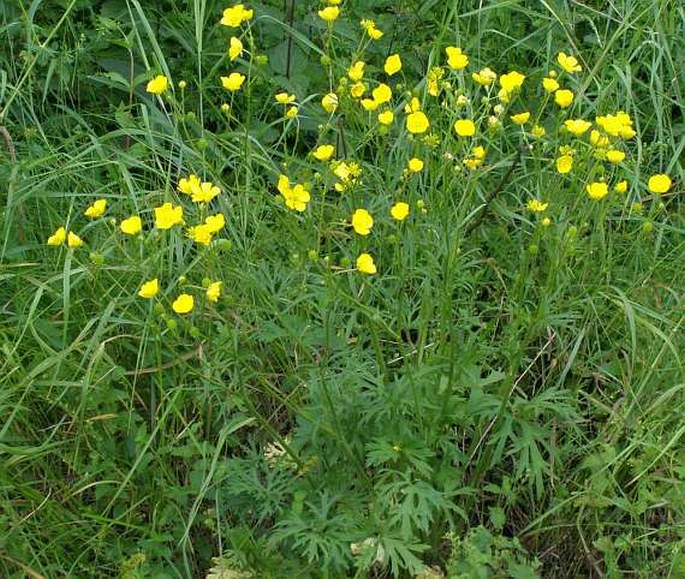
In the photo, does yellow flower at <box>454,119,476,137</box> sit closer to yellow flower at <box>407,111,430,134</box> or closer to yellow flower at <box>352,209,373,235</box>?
yellow flower at <box>407,111,430,134</box>

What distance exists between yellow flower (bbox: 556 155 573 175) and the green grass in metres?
0.03

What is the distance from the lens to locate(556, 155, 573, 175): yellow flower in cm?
215

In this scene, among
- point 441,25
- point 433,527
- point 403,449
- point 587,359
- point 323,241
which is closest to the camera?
point 403,449

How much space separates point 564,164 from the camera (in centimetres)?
216

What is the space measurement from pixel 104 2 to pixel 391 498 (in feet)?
6.20

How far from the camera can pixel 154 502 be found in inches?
91.8

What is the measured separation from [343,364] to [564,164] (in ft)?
1.99

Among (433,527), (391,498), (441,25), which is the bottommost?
(433,527)

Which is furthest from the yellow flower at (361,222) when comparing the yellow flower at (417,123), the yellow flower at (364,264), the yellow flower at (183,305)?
the yellow flower at (183,305)

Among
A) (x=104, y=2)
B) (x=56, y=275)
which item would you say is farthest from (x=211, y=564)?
(x=104, y=2)

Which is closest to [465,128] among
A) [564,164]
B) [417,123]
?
[417,123]

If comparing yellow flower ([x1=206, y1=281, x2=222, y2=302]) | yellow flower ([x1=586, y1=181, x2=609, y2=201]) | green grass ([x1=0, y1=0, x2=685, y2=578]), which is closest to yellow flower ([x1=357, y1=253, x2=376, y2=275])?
green grass ([x1=0, y1=0, x2=685, y2=578])

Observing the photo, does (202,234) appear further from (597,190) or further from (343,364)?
(597,190)

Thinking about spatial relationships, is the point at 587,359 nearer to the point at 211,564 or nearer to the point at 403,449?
the point at 403,449
